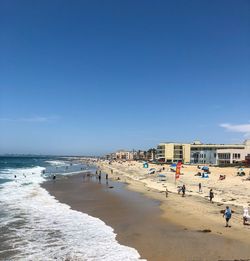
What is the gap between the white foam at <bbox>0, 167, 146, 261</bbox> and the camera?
1497 cm

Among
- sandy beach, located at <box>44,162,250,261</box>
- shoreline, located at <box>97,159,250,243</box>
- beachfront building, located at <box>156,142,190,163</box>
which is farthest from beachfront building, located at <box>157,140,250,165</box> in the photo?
shoreline, located at <box>97,159,250,243</box>

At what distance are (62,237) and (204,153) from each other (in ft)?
338

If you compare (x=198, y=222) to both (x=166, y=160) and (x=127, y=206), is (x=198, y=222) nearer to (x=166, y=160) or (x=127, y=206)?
(x=127, y=206)

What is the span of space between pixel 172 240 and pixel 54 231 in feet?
23.9

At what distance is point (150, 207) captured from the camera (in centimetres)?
2872

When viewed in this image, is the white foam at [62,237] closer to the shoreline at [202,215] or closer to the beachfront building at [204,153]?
the shoreline at [202,215]

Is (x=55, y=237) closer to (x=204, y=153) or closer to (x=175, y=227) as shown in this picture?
(x=175, y=227)

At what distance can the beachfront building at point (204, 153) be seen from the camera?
317ft

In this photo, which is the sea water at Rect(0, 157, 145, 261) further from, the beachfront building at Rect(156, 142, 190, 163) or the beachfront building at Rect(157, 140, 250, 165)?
the beachfront building at Rect(156, 142, 190, 163)

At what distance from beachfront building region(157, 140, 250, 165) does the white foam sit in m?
79.1

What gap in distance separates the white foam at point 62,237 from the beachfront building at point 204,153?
260 ft

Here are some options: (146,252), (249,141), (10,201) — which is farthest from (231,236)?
(249,141)

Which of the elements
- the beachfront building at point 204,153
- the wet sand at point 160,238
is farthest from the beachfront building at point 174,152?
the wet sand at point 160,238

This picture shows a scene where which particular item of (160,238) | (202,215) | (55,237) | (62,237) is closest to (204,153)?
(202,215)
